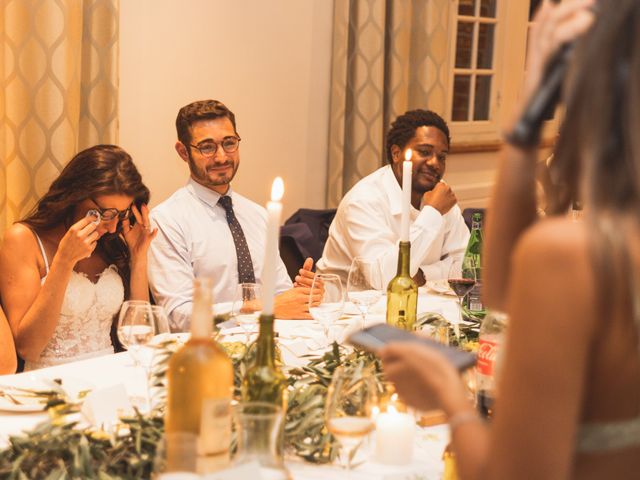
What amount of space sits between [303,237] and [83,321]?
1181 millimetres

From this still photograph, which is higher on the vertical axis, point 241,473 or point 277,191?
point 277,191

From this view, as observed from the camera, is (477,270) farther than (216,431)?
Yes

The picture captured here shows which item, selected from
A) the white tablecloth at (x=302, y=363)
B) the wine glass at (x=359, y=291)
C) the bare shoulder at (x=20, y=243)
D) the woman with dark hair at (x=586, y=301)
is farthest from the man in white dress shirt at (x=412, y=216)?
the woman with dark hair at (x=586, y=301)

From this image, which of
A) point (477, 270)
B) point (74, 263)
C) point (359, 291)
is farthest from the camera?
point (477, 270)

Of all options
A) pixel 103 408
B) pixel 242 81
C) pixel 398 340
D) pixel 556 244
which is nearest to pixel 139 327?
pixel 103 408

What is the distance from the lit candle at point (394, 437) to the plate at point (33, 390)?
57 cm

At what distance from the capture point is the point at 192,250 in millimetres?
3174

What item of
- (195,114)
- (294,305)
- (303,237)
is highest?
(195,114)

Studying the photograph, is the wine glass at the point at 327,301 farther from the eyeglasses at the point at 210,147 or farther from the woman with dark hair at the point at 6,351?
the eyeglasses at the point at 210,147

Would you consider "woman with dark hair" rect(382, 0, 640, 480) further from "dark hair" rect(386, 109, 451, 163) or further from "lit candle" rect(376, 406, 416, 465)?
"dark hair" rect(386, 109, 451, 163)

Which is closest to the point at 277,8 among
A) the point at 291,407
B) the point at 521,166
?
the point at 291,407

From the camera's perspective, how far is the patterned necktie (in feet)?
10.6

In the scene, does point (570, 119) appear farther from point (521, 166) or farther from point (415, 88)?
point (415, 88)

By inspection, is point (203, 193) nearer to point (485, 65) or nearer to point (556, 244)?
point (556, 244)
